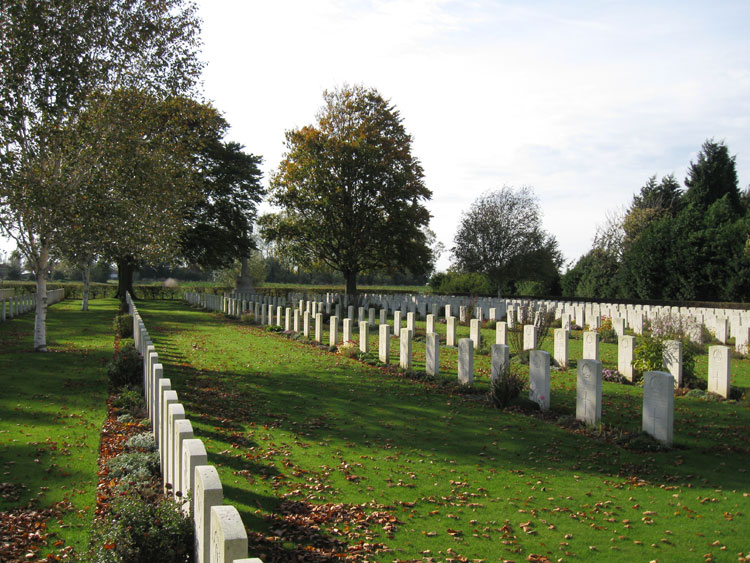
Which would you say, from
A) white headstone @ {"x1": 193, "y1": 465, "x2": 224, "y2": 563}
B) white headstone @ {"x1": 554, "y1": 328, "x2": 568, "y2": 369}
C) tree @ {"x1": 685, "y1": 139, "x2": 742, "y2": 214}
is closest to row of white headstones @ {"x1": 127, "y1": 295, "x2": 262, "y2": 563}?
white headstone @ {"x1": 193, "y1": 465, "x2": 224, "y2": 563}

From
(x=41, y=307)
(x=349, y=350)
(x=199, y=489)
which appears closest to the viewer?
(x=199, y=489)

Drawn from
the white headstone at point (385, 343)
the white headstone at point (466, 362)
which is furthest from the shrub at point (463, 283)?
the white headstone at point (466, 362)

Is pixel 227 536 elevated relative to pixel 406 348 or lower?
elevated

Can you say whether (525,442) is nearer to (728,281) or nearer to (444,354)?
(444,354)

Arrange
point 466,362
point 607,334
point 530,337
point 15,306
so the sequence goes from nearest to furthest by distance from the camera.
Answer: point 466,362 < point 530,337 < point 607,334 < point 15,306

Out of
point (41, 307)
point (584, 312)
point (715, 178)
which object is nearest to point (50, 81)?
point (41, 307)

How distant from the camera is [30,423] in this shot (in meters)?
7.80

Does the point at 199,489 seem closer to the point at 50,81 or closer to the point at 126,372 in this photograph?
the point at 126,372

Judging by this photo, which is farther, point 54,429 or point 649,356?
point 649,356

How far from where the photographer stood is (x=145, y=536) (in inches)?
146

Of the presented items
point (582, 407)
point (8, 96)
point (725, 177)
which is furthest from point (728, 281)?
point (8, 96)

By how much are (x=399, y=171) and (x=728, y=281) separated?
2092 cm

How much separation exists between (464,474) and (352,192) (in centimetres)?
2783

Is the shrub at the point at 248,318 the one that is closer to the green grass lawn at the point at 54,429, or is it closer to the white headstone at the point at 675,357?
the green grass lawn at the point at 54,429
